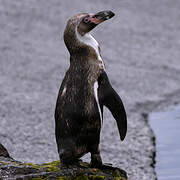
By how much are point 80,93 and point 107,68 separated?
227 inches

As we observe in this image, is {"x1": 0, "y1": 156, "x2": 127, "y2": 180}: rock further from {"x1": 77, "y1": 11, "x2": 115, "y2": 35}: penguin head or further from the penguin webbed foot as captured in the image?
{"x1": 77, "y1": 11, "x2": 115, "y2": 35}: penguin head

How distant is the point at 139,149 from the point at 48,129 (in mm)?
1421

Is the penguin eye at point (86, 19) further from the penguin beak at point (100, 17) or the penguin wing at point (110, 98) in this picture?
the penguin wing at point (110, 98)

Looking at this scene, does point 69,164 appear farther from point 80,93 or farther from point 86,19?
point 86,19

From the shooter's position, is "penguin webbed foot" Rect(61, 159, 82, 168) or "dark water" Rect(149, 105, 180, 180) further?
"dark water" Rect(149, 105, 180, 180)

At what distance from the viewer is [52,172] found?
405 centimetres

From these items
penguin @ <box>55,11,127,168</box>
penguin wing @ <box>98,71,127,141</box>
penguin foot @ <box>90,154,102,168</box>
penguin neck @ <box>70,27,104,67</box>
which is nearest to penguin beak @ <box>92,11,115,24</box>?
penguin @ <box>55,11,127,168</box>

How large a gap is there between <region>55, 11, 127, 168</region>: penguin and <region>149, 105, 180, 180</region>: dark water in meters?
1.86

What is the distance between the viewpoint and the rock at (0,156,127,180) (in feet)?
13.1

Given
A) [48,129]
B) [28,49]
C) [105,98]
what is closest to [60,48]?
[28,49]

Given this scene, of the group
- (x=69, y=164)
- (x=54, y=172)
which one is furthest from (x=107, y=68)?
(x=54, y=172)

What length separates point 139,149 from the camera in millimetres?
6695

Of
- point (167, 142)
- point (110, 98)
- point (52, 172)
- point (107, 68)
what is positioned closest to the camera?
point (52, 172)

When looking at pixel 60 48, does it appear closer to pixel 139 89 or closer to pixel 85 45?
pixel 139 89
